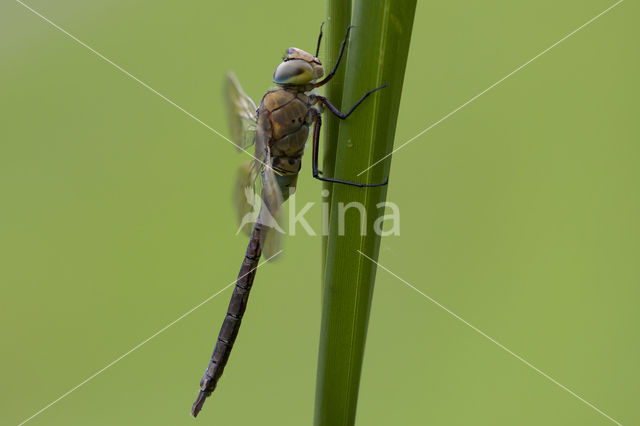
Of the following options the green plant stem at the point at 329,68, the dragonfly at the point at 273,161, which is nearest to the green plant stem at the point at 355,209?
the green plant stem at the point at 329,68

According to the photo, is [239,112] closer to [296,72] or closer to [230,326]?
[296,72]

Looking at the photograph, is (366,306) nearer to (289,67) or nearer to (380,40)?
(380,40)

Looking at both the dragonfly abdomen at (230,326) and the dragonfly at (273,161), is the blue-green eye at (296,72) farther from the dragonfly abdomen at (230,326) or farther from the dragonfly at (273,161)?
the dragonfly abdomen at (230,326)

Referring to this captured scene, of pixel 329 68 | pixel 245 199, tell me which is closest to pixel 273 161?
pixel 245 199

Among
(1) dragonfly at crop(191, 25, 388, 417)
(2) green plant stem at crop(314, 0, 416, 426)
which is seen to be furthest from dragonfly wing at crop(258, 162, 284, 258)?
(2) green plant stem at crop(314, 0, 416, 426)

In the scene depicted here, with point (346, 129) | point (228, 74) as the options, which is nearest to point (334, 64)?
point (346, 129)

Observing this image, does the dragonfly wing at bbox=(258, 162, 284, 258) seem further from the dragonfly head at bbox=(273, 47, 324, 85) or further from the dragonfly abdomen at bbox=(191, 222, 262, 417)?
the dragonfly head at bbox=(273, 47, 324, 85)
